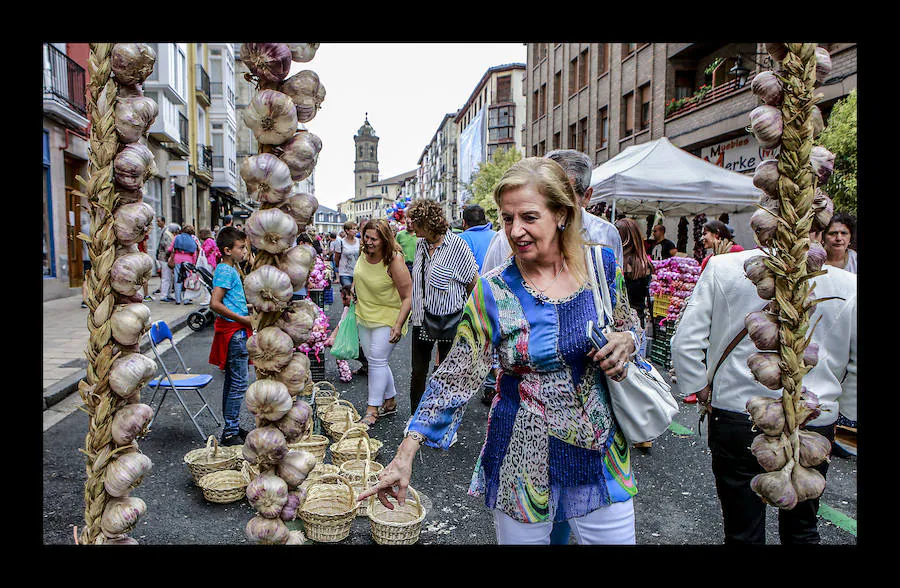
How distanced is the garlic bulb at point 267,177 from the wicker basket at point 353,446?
3.07m

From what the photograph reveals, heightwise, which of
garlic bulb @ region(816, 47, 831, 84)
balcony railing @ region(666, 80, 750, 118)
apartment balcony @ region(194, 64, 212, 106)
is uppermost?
apartment balcony @ region(194, 64, 212, 106)

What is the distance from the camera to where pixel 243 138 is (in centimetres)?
4856

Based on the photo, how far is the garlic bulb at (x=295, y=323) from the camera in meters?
1.54

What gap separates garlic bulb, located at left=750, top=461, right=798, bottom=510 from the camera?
4.63 feet

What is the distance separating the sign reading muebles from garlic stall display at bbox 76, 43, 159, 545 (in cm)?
1640

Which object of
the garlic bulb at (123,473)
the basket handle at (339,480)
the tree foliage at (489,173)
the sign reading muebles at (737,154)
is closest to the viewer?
the garlic bulb at (123,473)

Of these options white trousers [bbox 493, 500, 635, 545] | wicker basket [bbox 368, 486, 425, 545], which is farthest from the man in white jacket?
wicker basket [bbox 368, 486, 425, 545]

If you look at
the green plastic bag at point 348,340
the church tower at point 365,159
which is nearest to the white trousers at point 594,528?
the green plastic bag at point 348,340

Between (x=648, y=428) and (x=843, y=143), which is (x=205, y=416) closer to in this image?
(x=648, y=428)

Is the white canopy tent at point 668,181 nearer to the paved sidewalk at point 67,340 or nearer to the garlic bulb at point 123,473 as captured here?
the paved sidewalk at point 67,340

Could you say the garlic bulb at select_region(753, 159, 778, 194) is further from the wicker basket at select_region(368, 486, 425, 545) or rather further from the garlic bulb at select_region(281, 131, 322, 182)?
the wicker basket at select_region(368, 486, 425, 545)

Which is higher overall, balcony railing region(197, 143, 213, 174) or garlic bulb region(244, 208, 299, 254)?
balcony railing region(197, 143, 213, 174)
